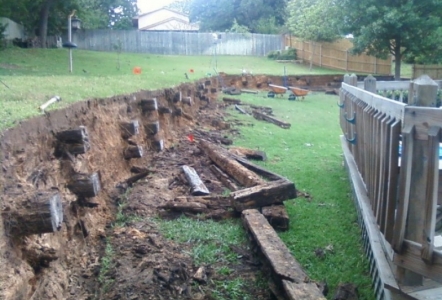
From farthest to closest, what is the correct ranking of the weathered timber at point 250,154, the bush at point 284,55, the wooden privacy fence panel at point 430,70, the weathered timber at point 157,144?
the bush at point 284,55 → the wooden privacy fence panel at point 430,70 → the weathered timber at point 250,154 → the weathered timber at point 157,144

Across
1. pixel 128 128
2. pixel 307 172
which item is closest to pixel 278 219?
pixel 128 128

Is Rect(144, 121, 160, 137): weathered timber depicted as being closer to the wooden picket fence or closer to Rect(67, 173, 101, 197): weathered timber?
Rect(67, 173, 101, 197): weathered timber

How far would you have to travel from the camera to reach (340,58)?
38.7 meters

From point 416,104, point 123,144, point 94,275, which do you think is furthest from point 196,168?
point 416,104

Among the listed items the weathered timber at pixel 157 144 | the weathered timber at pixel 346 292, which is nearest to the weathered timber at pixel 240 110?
the weathered timber at pixel 157 144

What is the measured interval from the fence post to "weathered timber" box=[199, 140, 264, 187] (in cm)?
382

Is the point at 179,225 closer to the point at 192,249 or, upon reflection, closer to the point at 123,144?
the point at 192,249

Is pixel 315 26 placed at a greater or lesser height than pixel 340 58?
greater

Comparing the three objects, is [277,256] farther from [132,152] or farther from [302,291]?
[132,152]

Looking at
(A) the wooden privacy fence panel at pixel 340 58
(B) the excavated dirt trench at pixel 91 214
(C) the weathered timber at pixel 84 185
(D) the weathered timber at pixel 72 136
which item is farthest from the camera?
(A) the wooden privacy fence panel at pixel 340 58

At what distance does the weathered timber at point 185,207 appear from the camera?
264 inches

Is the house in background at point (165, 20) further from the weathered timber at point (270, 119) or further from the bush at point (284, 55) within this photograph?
A: the weathered timber at point (270, 119)

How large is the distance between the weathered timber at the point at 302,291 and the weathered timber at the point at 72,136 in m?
2.35

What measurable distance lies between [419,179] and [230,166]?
16.4ft
